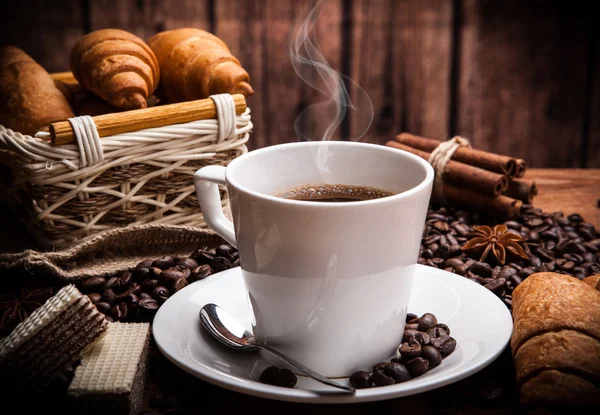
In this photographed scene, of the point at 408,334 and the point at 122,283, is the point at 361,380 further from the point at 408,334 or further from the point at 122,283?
the point at 122,283

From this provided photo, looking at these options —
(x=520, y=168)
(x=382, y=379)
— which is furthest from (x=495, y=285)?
(x=520, y=168)

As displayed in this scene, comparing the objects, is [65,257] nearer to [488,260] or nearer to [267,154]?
[267,154]

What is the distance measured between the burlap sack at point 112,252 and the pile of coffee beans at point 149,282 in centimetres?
5

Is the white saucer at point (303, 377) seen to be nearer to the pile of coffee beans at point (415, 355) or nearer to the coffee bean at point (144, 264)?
the pile of coffee beans at point (415, 355)

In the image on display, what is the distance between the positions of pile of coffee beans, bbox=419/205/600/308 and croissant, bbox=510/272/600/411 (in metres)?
0.20

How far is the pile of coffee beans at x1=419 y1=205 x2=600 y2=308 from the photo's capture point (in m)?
1.45

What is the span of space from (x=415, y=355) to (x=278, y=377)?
22 cm

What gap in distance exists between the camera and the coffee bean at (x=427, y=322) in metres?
1.12

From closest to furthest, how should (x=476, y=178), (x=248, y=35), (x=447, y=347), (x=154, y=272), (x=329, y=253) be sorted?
(x=329, y=253) < (x=447, y=347) < (x=154, y=272) < (x=476, y=178) < (x=248, y=35)

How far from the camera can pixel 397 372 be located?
99 centimetres

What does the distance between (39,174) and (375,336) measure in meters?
0.84

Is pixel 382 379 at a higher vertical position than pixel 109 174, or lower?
lower

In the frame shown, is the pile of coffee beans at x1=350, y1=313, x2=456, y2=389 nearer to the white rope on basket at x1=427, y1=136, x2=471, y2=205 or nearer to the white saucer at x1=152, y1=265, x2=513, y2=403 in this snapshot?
the white saucer at x1=152, y1=265, x2=513, y2=403

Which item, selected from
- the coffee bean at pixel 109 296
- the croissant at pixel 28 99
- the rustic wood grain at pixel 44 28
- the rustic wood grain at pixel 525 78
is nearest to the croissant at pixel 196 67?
the croissant at pixel 28 99
